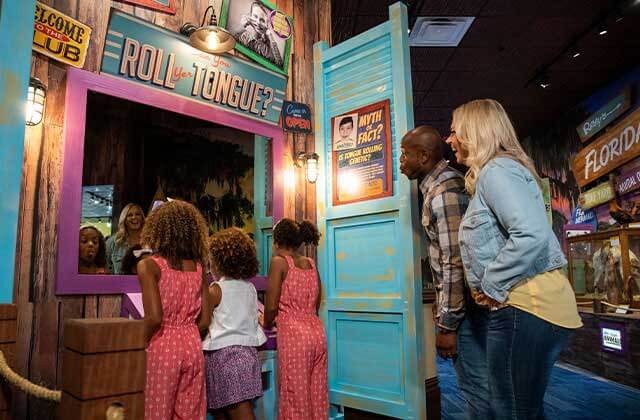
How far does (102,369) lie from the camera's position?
0.52 metres

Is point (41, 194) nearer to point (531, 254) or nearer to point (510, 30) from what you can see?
point (531, 254)

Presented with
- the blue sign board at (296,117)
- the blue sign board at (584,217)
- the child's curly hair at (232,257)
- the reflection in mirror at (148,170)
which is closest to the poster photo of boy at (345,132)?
the blue sign board at (296,117)

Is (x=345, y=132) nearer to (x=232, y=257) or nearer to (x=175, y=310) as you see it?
(x=232, y=257)

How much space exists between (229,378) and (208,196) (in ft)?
4.29

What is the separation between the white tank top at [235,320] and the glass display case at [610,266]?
486 centimetres

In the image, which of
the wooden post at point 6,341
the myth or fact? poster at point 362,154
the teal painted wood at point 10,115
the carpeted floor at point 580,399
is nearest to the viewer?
the wooden post at point 6,341

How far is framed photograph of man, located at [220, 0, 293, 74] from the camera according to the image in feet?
11.4

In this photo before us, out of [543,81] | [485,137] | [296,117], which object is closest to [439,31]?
[543,81]

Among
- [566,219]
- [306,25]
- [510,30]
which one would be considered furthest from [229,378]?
[566,219]

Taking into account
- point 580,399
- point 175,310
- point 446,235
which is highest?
point 446,235

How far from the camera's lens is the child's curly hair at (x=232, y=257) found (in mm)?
2605

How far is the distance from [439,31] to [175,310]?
4.79 metres

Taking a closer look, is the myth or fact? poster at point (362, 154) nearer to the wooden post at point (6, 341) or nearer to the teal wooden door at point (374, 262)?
the teal wooden door at point (374, 262)

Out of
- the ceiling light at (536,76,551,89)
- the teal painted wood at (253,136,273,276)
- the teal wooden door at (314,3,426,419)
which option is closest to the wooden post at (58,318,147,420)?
the teal wooden door at (314,3,426,419)
